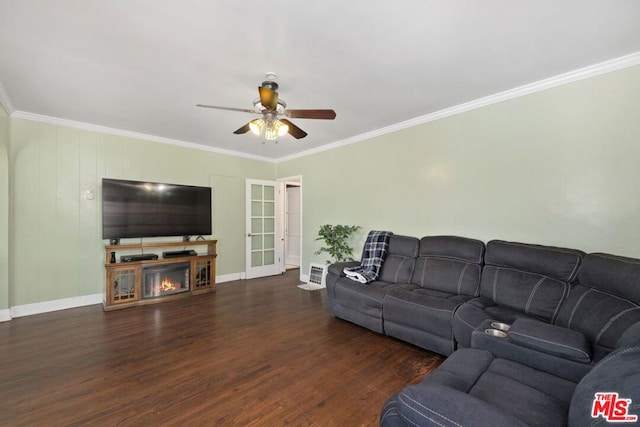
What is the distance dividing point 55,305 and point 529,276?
19.2 feet

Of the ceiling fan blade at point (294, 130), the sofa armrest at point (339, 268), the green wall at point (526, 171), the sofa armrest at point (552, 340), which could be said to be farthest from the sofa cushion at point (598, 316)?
the ceiling fan blade at point (294, 130)

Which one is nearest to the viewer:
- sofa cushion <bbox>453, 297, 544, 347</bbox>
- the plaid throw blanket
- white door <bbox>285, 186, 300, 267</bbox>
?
sofa cushion <bbox>453, 297, 544, 347</bbox>

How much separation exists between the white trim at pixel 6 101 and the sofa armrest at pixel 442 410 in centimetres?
457

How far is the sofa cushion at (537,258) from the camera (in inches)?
90.7

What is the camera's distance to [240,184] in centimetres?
568

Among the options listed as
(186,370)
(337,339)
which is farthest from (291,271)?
(186,370)

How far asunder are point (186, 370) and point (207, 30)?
2.73m

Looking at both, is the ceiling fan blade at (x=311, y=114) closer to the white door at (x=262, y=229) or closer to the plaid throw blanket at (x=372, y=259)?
the plaid throw blanket at (x=372, y=259)

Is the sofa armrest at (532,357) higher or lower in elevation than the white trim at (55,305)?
higher

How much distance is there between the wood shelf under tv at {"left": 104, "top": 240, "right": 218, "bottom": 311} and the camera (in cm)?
389

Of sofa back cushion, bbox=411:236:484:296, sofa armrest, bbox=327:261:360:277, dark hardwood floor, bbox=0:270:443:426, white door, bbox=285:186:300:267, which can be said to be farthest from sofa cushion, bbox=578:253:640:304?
white door, bbox=285:186:300:267

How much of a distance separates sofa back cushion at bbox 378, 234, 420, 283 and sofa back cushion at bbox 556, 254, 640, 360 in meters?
1.50

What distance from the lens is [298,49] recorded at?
2188 millimetres

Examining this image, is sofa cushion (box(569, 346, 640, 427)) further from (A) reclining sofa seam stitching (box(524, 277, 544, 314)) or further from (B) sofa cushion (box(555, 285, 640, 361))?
(A) reclining sofa seam stitching (box(524, 277, 544, 314))
